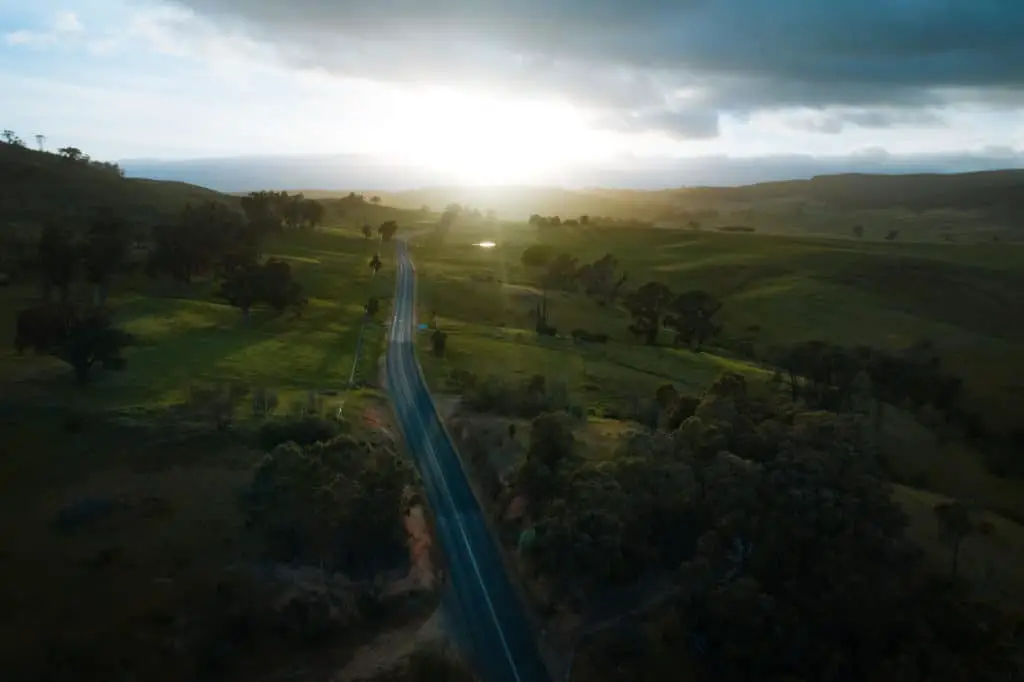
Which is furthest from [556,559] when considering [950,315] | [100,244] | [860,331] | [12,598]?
[950,315]

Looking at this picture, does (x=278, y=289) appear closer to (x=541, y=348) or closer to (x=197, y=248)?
(x=197, y=248)

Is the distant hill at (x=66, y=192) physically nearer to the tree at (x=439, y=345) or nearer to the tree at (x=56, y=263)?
the tree at (x=56, y=263)

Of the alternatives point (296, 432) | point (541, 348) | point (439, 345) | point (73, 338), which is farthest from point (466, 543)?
point (541, 348)

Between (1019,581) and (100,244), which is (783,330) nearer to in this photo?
(1019,581)

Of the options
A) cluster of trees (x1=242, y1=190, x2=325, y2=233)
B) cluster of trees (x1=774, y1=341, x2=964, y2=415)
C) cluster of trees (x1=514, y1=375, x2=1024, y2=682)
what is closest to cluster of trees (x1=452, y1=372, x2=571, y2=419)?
cluster of trees (x1=514, y1=375, x2=1024, y2=682)

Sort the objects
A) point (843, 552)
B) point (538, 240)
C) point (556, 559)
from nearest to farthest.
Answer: point (843, 552) < point (556, 559) < point (538, 240)

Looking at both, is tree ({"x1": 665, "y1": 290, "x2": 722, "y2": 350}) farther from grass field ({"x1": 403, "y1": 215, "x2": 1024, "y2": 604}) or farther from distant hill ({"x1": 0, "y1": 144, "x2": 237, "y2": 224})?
distant hill ({"x1": 0, "y1": 144, "x2": 237, "y2": 224})

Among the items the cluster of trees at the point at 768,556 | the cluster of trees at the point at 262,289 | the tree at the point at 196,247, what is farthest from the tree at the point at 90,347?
the tree at the point at 196,247
